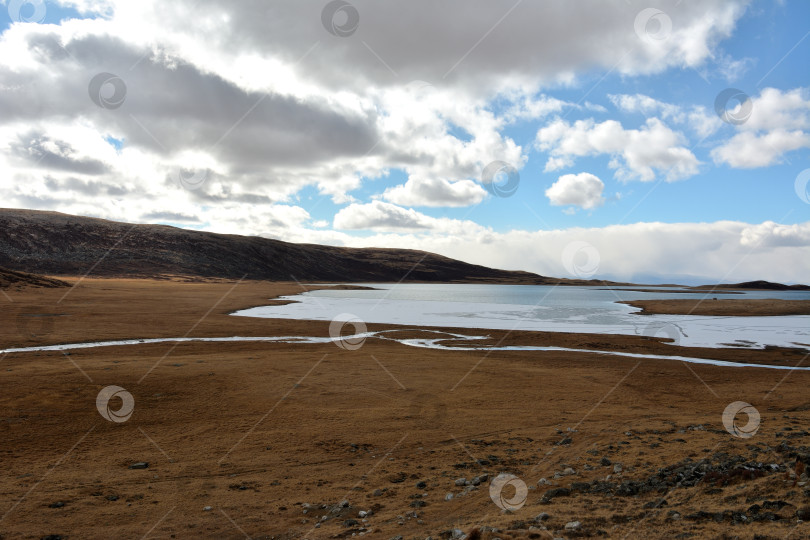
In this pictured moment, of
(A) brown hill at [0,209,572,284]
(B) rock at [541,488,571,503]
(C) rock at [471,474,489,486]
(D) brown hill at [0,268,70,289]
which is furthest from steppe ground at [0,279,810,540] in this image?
(A) brown hill at [0,209,572,284]

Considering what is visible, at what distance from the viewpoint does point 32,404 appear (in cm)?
1683

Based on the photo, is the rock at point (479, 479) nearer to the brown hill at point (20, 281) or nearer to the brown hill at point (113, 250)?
the brown hill at point (20, 281)

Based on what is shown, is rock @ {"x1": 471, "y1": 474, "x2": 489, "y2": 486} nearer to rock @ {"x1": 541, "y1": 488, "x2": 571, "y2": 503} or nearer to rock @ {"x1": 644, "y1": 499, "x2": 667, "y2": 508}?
rock @ {"x1": 541, "y1": 488, "x2": 571, "y2": 503}

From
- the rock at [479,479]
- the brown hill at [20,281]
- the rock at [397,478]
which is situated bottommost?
the rock at [479,479]

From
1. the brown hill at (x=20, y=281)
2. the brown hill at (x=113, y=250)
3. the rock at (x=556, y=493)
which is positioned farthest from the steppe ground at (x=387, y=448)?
the brown hill at (x=113, y=250)

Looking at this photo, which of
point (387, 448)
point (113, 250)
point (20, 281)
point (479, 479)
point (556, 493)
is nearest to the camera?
point (556, 493)

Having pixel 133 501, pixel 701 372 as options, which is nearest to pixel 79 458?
pixel 133 501

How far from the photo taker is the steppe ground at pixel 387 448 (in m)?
9.03

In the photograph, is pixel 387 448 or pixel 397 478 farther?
pixel 387 448

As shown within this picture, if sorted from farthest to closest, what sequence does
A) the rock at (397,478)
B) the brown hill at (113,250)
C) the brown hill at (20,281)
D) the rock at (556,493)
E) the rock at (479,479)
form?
the brown hill at (113,250), the brown hill at (20,281), the rock at (397,478), the rock at (479,479), the rock at (556,493)

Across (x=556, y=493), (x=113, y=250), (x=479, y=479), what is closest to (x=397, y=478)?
(x=479, y=479)

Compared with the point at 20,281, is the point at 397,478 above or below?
below

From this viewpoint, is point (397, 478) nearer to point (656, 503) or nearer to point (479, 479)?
point (479, 479)

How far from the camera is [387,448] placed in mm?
13969
